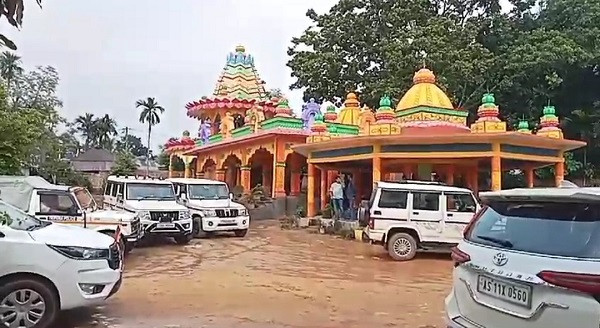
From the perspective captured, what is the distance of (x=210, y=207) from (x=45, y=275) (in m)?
10.7

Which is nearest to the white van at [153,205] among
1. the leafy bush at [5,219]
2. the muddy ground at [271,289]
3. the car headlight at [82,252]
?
the muddy ground at [271,289]

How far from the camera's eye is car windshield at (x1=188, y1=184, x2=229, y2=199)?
1703cm

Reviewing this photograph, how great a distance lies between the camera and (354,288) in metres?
9.48

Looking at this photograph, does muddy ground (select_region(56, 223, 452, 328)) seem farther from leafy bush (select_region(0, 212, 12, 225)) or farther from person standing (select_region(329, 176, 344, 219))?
person standing (select_region(329, 176, 344, 219))

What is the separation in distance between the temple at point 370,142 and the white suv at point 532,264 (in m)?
13.2

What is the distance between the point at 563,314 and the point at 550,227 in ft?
1.91

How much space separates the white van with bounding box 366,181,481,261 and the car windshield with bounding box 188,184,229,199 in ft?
19.1

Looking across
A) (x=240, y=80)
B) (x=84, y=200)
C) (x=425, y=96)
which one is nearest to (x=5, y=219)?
(x=84, y=200)

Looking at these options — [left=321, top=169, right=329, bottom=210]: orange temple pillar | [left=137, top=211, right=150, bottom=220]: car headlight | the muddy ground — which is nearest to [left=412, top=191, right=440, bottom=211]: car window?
the muddy ground

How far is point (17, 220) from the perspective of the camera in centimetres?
704

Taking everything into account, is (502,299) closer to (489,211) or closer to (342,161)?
(489,211)

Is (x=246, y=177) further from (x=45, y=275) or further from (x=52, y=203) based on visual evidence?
(x=45, y=275)

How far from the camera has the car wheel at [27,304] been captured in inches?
235

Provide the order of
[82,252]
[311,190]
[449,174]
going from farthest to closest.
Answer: [311,190] → [449,174] → [82,252]
